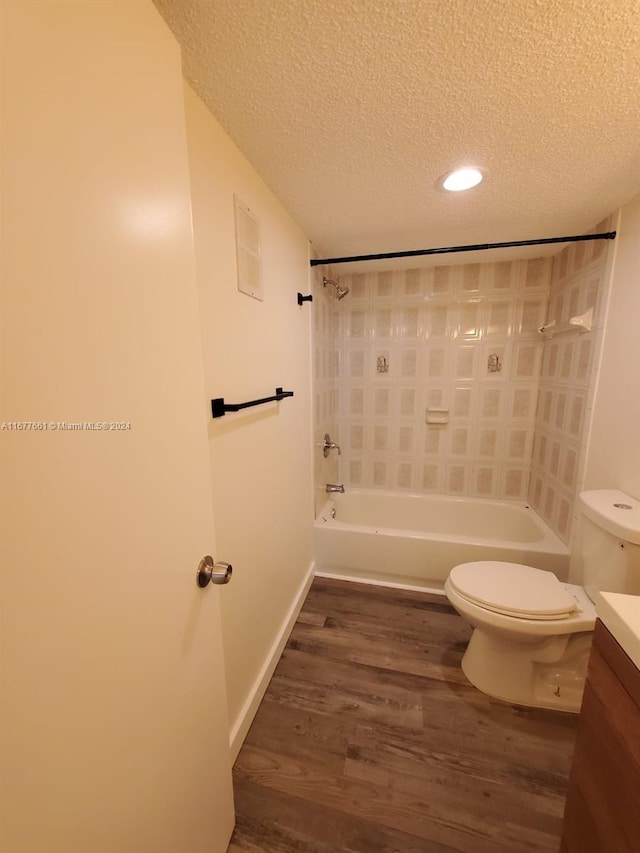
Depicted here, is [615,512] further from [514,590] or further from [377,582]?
[377,582]

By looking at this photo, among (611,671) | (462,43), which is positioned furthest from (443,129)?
(611,671)

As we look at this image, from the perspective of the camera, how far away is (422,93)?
0.87 m

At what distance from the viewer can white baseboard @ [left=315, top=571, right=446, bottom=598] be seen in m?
2.06

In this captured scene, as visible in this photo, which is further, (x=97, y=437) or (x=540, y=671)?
(x=540, y=671)

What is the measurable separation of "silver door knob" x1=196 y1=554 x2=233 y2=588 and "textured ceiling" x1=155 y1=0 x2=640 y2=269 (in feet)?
3.86

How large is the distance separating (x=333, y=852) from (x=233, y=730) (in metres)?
0.44

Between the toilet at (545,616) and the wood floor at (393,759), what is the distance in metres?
0.08

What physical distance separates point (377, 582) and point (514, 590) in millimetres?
926

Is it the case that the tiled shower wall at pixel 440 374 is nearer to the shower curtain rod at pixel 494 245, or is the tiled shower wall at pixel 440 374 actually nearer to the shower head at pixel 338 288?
the shower head at pixel 338 288

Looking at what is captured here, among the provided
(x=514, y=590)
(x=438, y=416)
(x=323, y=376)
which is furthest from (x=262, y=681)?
(x=438, y=416)

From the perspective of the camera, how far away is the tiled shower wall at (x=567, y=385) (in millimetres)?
1662

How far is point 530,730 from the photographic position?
4.19 ft
